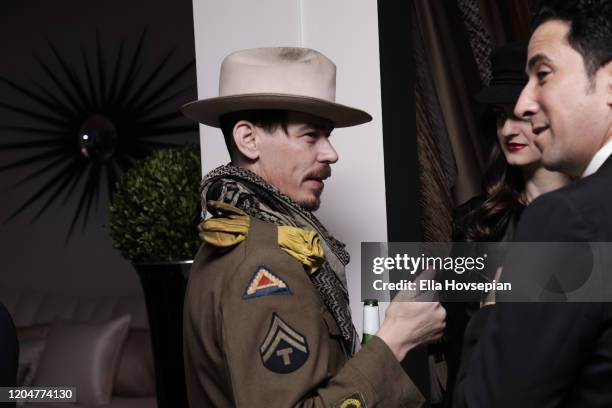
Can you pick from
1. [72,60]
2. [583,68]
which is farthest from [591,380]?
[72,60]

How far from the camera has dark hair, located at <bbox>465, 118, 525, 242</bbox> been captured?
2.06 meters

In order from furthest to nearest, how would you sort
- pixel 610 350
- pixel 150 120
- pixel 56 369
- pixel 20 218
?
pixel 20 218 < pixel 150 120 < pixel 56 369 < pixel 610 350

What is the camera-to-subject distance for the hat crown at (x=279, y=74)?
1.60 m

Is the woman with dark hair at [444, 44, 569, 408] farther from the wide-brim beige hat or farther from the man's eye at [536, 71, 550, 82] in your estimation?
the man's eye at [536, 71, 550, 82]

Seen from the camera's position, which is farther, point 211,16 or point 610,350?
point 211,16

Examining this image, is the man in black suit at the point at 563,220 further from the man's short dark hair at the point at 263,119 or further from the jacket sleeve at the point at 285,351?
the man's short dark hair at the point at 263,119

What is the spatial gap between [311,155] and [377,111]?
1.92 ft

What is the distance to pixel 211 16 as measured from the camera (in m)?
2.34

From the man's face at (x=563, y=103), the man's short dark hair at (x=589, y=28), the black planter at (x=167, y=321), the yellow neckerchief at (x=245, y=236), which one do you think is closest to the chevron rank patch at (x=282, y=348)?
the yellow neckerchief at (x=245, y=236)

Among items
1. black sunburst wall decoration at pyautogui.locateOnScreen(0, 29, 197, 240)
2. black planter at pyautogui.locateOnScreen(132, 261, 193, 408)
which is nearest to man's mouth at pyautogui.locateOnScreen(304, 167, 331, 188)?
black planter at pyautogui.locateOnScreen(132, 261, 193, 408)

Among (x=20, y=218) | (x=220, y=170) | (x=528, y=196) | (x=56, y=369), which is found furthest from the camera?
(x=20, y=218)

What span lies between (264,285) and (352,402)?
263 mm

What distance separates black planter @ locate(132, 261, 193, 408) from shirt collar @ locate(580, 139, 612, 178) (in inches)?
65.2

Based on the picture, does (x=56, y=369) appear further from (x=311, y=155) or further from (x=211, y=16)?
(x=311, y=155)
